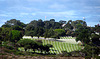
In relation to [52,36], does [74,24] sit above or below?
above

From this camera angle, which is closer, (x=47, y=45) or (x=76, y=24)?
(x=47, y=45)

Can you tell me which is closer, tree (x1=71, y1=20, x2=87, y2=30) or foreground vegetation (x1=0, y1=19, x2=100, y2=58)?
foreground vegetation (x1=0, y1=19, x2=100, y2=58)

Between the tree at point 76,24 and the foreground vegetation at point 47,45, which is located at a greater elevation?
the tree at point 76,24

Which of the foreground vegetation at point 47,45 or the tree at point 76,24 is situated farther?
the tree at point 76,24

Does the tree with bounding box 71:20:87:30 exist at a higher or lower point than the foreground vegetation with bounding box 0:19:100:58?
higher

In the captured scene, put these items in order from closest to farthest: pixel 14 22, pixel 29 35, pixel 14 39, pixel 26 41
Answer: pixel 26 41 → pixel 14 39 → pixel 29 35 → pixel 14 22

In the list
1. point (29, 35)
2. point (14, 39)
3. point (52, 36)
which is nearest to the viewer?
point (14, 39)

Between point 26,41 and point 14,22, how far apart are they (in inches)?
3981

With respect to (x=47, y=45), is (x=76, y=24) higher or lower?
higher

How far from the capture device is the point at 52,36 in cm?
8525

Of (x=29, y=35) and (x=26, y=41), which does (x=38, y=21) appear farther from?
(x=26, y=41)

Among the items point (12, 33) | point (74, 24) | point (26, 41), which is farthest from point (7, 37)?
point (74, 24)

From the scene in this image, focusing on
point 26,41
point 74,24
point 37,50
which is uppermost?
point 74,24

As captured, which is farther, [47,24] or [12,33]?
[47,24]
